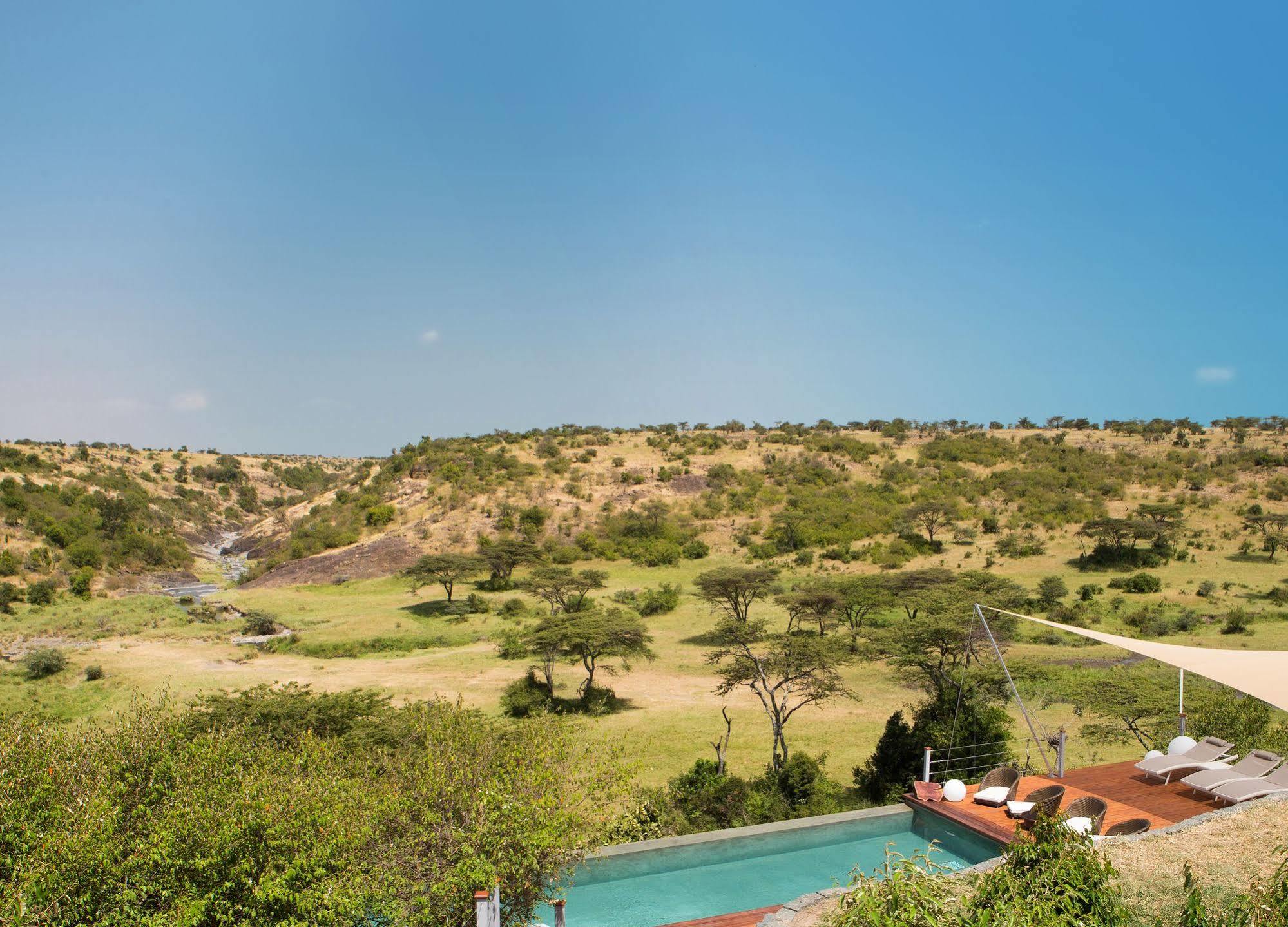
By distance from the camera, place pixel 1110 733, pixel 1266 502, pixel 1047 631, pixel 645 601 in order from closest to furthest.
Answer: pixel 1110 733
pixel 1047 631
pixel 645 601
pixel 1266 502

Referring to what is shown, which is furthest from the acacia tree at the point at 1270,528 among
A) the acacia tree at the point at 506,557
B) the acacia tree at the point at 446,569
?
the acacia tree at the point at 446,569

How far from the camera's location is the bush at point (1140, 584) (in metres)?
37.5

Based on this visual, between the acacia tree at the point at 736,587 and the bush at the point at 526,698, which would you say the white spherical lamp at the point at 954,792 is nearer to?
the bush at the point at 526,698

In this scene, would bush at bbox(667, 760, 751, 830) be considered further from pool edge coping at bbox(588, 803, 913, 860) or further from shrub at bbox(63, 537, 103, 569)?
shrub at bbox(63, 537, 103, 569)

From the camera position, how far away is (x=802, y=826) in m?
13.5

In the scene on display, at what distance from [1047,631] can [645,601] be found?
57.5 ft

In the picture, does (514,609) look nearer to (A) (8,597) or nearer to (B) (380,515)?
(B) (380,515)

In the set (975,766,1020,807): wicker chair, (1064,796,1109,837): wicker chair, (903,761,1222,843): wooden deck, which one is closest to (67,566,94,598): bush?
(903,761,1222,843): wooden deck

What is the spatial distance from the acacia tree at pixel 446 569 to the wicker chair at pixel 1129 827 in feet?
113

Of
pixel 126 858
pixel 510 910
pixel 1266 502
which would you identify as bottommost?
pixel 510 910

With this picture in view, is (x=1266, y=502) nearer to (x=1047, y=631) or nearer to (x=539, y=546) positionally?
(x=1047, y=631)

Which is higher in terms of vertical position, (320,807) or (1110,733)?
(320,807)

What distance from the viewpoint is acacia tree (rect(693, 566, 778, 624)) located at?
34719 millimetres

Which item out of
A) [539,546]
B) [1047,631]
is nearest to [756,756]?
[1047,631]
